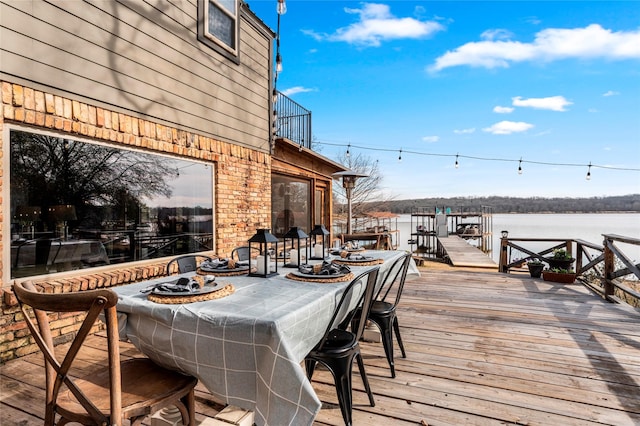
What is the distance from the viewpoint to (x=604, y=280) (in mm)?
4781

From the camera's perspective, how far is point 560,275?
568cm

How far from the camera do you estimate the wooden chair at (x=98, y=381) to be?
1.04m

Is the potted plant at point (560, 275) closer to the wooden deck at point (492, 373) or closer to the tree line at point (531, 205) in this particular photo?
the wooden deck at point (492, 373)

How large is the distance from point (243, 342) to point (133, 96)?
3.21m

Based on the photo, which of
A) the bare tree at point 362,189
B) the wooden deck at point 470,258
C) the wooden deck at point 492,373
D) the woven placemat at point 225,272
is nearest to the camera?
the wooden deck at point 492,373

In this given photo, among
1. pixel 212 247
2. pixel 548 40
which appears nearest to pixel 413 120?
pixel 548 40

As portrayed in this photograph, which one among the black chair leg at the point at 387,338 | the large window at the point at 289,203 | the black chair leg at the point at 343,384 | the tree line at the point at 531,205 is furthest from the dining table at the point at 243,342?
the tree line at the point at 531,205

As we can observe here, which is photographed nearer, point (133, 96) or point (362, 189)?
point (133, 96)

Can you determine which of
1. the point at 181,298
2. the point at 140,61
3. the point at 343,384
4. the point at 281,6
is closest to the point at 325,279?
the point at 343,384

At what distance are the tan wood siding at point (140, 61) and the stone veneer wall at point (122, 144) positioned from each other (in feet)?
0.47

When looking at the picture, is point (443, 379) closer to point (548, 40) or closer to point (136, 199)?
point (136, 199)

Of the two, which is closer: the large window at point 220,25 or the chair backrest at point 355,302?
the chair backrest at point 355,302

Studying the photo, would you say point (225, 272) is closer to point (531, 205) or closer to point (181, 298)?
point (181, 298)

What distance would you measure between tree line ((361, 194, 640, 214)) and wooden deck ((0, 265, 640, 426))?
15887 millimetres
